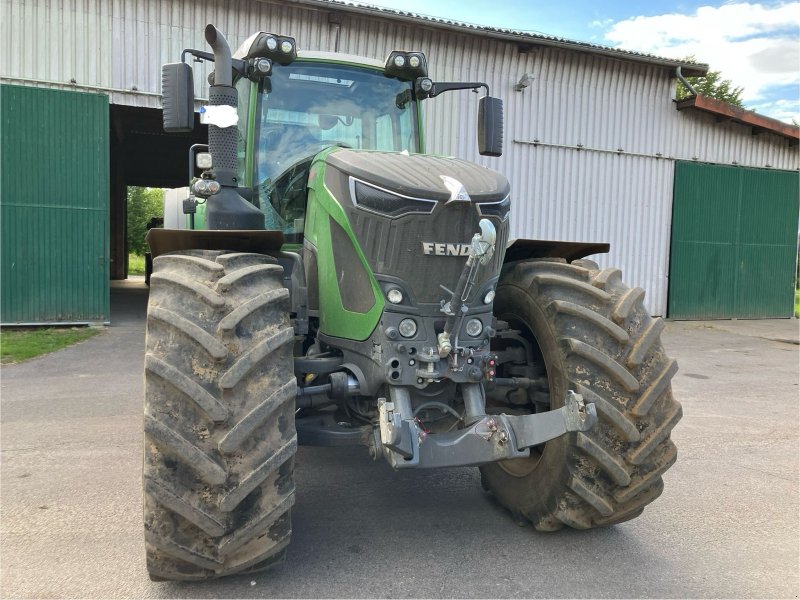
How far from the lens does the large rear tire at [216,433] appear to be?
255 cm

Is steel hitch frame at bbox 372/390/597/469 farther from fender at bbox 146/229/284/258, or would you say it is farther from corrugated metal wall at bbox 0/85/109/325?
corrugated metal wall at bbox 0/85/109/325

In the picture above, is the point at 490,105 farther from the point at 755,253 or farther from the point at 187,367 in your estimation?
the point at 755,253

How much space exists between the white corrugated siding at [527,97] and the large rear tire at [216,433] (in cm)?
958

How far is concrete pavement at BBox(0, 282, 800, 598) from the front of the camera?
2980mm

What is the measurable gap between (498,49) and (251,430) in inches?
481

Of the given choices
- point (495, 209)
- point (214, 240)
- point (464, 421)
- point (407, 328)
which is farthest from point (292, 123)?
point (464, 421)

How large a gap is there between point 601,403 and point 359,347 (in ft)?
4.02

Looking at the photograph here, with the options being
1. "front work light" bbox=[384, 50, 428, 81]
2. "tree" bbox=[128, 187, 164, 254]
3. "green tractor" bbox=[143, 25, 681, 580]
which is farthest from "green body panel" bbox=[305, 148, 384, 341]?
"tree" bbox=[128, 187, 164, 254]

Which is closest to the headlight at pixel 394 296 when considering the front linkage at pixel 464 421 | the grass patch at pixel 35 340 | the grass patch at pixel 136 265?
the front linkage at pixel 464 421

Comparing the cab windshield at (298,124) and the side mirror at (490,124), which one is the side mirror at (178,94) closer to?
the cab windshield at (298,124)

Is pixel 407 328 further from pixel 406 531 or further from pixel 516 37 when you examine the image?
pixel 516 37

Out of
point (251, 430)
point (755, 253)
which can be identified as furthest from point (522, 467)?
point (755, 253)

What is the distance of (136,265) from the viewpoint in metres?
42.6

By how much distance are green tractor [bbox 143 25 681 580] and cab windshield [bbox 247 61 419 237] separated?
0.02 m
